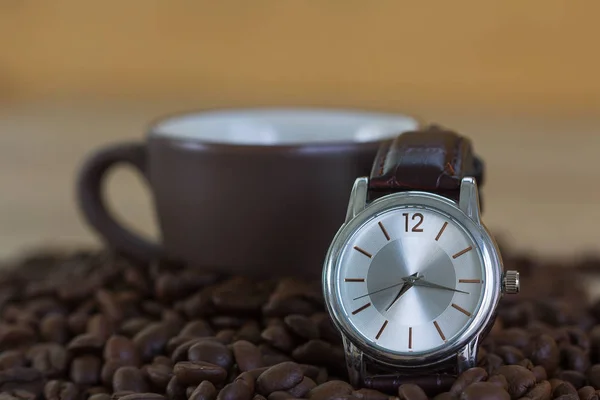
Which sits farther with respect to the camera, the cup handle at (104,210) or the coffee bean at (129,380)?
the cup handle at (104,210)

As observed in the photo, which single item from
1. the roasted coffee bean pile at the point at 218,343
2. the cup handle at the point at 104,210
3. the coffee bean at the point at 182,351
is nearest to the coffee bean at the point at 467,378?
the roasted coffee bean pile at the point at 218,343

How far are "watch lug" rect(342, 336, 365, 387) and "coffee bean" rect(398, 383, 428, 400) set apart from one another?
1.6 inches

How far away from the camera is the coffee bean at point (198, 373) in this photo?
597 mm

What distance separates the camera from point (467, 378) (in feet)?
1.87

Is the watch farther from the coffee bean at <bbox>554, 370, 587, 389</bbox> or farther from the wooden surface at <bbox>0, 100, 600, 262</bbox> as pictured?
the wooden surface at <bbox>0, 100, 600, 262</bbox>

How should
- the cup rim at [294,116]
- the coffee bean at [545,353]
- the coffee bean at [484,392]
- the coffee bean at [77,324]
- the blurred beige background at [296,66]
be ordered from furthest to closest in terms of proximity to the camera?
the blurred beige background at [296,66] < the cup rim at [294,116] < the coffee bean at [77,324] < the coffee bean at [545,353] < the coffee bean at [484,392]

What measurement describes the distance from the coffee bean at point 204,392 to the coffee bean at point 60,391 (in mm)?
114

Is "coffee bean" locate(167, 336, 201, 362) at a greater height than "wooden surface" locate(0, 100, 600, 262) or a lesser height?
greater

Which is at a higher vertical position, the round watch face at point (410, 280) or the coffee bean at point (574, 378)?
the round watch face at point (410, 280)

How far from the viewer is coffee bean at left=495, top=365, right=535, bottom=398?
1.91 feet

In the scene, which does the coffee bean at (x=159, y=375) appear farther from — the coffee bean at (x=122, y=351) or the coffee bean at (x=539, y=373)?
the coffee bean at (x=539, y=373)

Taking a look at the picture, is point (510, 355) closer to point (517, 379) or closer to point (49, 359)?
point (517, 379)

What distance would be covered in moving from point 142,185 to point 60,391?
111cm

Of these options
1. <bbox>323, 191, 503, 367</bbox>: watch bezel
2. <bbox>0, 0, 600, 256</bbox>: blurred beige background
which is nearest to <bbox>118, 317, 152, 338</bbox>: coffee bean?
<bbox>323, 191, 503, 367</bbox>: watch bezel
